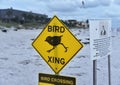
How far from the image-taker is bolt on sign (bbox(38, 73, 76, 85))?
761cm

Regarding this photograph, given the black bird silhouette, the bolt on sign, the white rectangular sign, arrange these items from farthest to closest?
the white rectangular sign
the black bird silhouette
the bolt on sign

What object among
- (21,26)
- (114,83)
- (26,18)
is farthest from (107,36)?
(21,26)

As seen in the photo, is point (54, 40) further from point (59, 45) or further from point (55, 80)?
point (55, 80)

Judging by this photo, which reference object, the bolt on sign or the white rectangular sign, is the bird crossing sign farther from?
the white rectangular sign

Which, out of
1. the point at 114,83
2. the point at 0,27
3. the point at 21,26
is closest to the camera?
the point at 114,83

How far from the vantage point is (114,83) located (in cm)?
1812

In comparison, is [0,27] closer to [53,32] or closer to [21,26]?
[21,26]

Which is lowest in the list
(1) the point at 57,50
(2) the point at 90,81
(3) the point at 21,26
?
(3) the point at 21,26

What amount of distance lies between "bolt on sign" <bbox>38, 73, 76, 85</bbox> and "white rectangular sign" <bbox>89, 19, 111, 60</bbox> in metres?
0.82

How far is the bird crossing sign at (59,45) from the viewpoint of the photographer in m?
7.78

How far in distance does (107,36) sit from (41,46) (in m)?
2.04

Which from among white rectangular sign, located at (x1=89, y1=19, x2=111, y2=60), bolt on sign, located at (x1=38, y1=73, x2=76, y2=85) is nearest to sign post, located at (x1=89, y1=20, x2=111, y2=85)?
white rectangular sign, located at (x1=89, y1=19, x2=111, y2=60)

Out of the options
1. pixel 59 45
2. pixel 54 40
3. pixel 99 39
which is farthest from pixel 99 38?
pixel 54 40

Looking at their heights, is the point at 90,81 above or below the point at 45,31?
below
